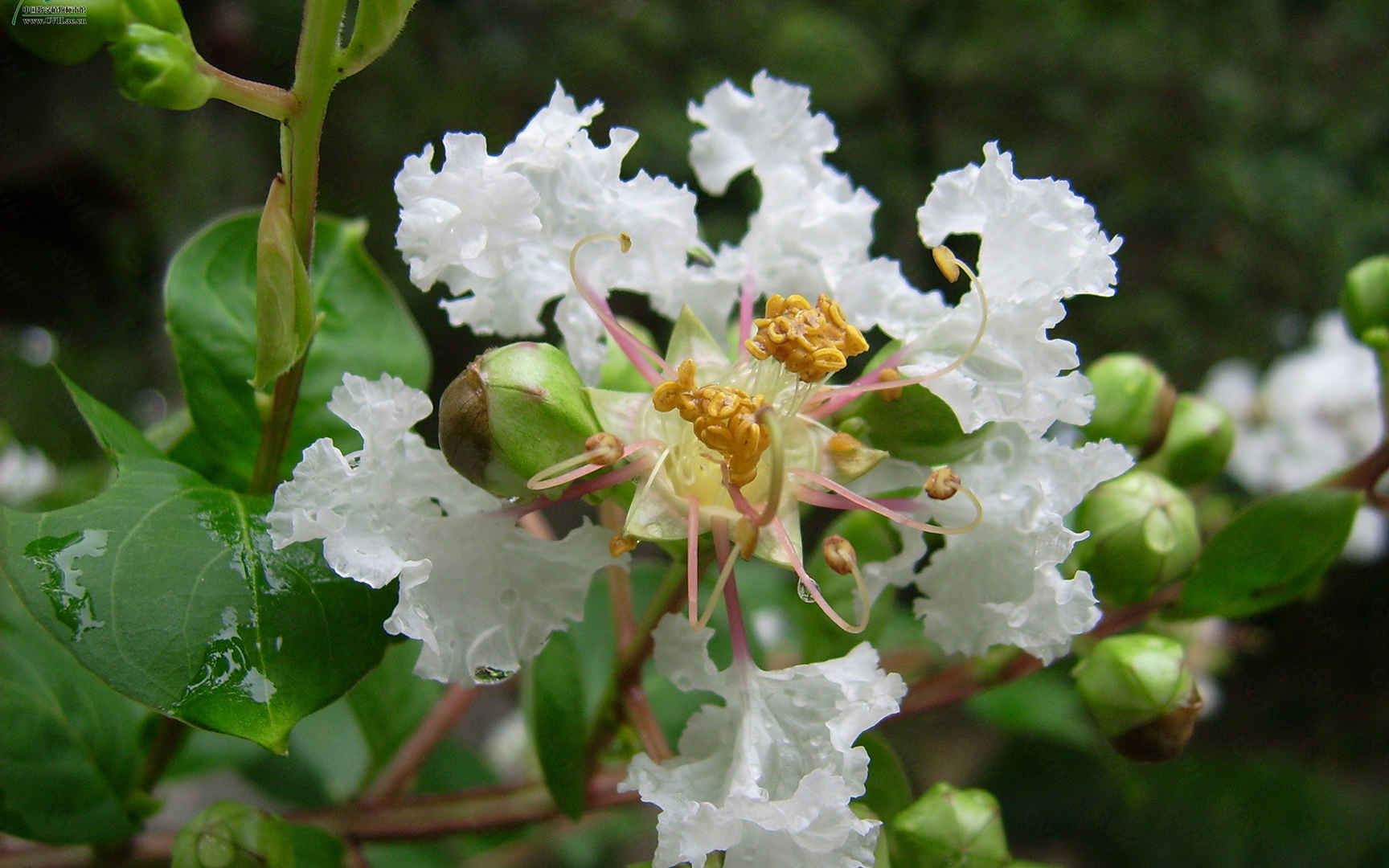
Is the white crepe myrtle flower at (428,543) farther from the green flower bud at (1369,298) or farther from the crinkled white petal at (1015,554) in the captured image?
the green flower bud at (1369,298)

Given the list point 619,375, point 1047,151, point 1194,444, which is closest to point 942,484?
point 619,375

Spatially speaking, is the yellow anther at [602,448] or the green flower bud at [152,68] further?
the yellow anther at [602,448]

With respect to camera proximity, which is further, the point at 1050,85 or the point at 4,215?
the point at 4,215

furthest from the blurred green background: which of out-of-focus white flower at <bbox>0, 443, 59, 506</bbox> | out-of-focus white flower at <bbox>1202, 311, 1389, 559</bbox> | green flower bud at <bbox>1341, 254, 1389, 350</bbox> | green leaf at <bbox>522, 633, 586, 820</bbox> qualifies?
green leaf at <bbox>522, 633, 586, 820</bbox>

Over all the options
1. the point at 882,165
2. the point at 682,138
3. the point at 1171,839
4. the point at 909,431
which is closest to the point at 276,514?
the point at 909,431

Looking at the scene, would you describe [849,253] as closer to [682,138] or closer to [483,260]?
[483,260]

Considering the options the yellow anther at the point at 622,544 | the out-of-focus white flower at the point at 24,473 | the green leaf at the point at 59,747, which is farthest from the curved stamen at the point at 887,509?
the out-of-focus white flower at the point at 24,473

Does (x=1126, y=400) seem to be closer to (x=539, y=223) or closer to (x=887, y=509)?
(x=887, y=509)

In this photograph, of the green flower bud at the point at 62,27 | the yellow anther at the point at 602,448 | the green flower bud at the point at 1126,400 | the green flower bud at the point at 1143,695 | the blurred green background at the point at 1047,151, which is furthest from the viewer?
the blurred green background at the point at 1047,151

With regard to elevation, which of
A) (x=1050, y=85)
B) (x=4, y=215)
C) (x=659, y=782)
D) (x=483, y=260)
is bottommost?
(x=4, y=215)
